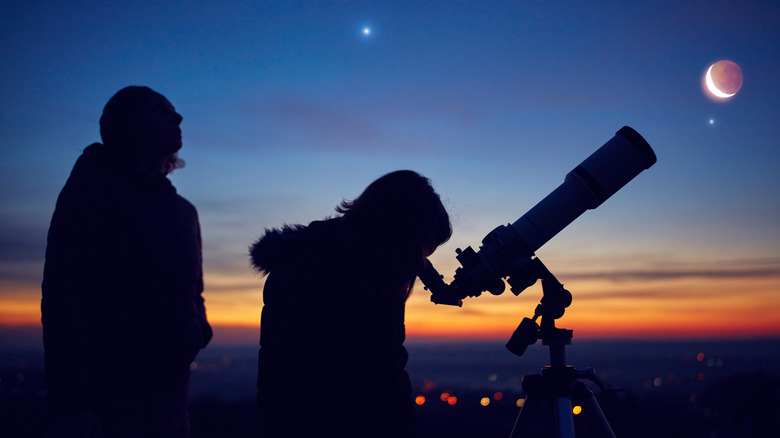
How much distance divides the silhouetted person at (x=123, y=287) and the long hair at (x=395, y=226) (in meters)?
0.92

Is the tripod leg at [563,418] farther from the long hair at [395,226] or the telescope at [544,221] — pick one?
the long hair at [395,226]

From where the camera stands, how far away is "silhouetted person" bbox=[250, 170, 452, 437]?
6.74 feet

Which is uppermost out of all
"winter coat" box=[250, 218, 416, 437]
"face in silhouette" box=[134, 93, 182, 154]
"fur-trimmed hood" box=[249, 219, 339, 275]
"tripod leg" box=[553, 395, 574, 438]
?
"face in silhouette" box=[134, 93, 182, 154]

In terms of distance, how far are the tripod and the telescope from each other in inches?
6.4

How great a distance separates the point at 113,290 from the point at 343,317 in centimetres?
103

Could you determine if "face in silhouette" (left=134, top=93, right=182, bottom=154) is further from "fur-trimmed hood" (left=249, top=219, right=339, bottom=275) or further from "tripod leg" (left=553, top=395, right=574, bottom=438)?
"tripod leg" (left=553, top=395, right=574, bottom=438)

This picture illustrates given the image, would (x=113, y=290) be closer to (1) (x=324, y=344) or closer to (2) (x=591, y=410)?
(1) (x=324, y=344)

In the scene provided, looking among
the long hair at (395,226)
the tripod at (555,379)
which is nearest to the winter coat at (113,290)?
the long hair at (395,226)

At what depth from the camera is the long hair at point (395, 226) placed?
2.24m

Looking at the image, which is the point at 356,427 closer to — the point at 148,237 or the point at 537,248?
the point at 148,237

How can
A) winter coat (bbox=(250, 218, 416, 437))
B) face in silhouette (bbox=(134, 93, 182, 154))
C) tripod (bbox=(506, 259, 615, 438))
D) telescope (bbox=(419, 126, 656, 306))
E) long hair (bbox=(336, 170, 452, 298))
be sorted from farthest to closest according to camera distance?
telescope (bbox=(419, 126, 656, 306)) < tripod (bbox=(506, 259, 615, 438)) < face in silhouette (bbox=(134, 93, 182, 154)) < long hair (bbox=(336, 170, 452, 298)) < winter coat (bbox=(250, 218, 416, 437))

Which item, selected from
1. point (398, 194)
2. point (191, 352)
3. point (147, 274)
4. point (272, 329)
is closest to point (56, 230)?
point (147, 274)

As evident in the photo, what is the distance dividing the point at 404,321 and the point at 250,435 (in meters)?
3.35

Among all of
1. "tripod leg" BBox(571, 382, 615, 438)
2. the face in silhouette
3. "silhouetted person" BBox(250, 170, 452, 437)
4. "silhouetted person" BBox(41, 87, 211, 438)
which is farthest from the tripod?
the face in silhouette
